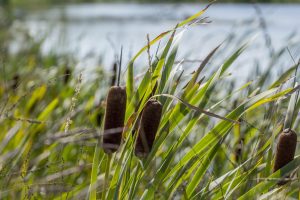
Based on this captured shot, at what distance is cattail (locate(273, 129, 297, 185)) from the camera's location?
49.3 inches

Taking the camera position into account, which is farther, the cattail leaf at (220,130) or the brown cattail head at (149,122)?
the cattail leaf at (220,130)

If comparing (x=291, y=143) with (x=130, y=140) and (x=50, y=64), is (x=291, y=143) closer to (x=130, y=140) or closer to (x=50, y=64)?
(x=130, y=140)

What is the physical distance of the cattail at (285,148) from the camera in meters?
1.25

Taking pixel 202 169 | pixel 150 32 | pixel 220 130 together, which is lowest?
pixel 150 32

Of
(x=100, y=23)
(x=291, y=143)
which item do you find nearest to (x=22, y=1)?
(x=100, y=23)

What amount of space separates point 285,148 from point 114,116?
389 millimetres

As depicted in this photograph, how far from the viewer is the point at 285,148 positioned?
1271 millimetres

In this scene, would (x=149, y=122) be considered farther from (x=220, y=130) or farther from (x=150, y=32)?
(x=150, y=32)

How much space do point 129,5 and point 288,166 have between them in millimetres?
23699

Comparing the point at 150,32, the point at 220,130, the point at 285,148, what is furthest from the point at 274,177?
the point at 150,32

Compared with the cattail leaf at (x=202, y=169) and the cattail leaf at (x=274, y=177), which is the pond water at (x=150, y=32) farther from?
the cattail leaf at (x=274, y=177)

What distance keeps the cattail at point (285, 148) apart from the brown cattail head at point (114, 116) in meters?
0.35

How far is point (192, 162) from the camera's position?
158cm

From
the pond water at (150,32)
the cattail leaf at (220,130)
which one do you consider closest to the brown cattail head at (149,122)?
the cattail leaf at (220,130)
